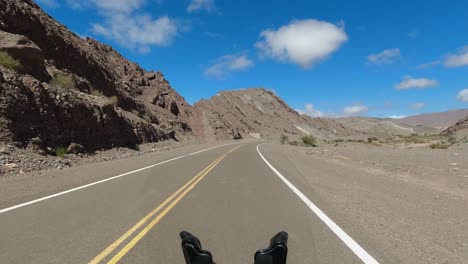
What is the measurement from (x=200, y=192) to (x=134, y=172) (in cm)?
632

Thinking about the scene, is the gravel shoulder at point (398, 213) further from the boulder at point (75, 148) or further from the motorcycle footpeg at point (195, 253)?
the boulder at point (75, 148)

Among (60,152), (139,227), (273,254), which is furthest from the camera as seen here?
(60,152)

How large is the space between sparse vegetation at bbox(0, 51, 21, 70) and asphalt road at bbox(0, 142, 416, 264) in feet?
46.4

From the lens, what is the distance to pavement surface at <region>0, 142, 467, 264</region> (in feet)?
19.1

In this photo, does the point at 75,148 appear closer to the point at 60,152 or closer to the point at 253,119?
the point at 60,152

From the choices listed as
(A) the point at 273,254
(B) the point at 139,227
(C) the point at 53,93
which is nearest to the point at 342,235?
(A) the point at 273,254

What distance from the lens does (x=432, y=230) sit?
7438 mm

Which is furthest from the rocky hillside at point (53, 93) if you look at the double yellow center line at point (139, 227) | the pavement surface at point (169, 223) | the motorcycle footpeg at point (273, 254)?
the motorcycle footpeg at point (273, 254)

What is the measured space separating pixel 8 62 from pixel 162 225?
20.5 m

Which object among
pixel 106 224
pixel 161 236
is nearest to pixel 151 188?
pixel 106 224

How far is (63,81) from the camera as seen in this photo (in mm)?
30516

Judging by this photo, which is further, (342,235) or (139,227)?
(139,227)

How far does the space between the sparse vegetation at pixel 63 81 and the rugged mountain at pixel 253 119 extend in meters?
41.3

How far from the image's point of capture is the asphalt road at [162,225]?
580 cm
